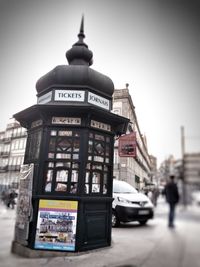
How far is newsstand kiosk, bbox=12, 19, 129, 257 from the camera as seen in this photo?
3.87 meters

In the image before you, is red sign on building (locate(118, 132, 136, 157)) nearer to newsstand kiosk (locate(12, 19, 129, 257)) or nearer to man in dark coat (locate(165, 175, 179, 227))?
newsstand kiosk (locate(12, 19, 129, 257))

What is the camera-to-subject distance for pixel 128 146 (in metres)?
3.61

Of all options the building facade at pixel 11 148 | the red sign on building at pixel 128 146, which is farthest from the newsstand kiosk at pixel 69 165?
the building facade at pixel 11 148

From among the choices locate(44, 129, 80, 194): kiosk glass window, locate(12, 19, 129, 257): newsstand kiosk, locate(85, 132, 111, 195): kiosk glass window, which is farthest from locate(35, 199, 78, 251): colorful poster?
locate(85, 132, 111, 195): kiosk glass window

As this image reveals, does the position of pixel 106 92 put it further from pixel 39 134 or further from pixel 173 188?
pixel 173 188

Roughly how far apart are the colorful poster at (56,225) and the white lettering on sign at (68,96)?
1759 mm

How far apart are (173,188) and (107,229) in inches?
144

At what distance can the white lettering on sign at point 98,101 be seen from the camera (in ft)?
14.2

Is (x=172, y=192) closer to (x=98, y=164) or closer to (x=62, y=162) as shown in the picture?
(x=62, y=162)

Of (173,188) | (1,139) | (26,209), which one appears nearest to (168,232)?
(173,188)

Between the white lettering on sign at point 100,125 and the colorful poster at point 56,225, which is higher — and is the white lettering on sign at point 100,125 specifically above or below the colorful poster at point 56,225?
above

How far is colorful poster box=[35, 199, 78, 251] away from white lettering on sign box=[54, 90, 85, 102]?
176 cm

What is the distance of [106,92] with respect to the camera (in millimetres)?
4594

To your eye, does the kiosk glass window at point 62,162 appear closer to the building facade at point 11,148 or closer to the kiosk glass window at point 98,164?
the kiosk glass window at point 98,164
